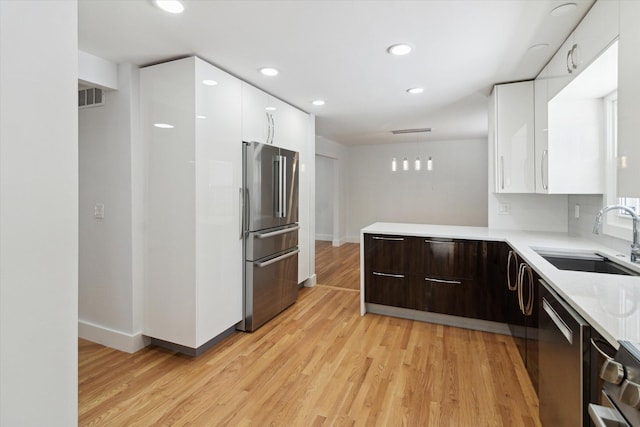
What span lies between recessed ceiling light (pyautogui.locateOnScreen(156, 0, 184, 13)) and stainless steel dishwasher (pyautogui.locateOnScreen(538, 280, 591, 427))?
2.41 m

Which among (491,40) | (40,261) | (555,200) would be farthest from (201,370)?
(555,200)

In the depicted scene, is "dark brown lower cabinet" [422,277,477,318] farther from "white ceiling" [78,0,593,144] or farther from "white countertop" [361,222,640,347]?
"white ceiling" [78,0,593,144]

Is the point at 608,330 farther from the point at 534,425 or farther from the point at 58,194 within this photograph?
the point at 58,194

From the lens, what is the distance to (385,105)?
152 inches

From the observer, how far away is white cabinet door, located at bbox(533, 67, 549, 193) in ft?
8.43

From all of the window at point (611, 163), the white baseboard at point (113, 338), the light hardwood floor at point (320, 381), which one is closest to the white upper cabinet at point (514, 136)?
the window at point (611, 163)

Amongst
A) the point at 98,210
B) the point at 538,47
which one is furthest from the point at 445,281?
the point at 98,210

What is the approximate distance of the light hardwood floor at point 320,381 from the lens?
73.1 inches

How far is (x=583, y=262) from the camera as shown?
2111 millimetres

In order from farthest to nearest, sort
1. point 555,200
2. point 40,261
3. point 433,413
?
point 555,200, point 433,413, point 40,261

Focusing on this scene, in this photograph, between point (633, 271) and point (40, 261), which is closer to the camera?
point (40, 261)

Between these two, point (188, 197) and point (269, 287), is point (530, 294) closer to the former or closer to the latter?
point (269, 287)

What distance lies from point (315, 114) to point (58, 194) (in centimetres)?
378

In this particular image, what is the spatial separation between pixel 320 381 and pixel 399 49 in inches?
96.1
